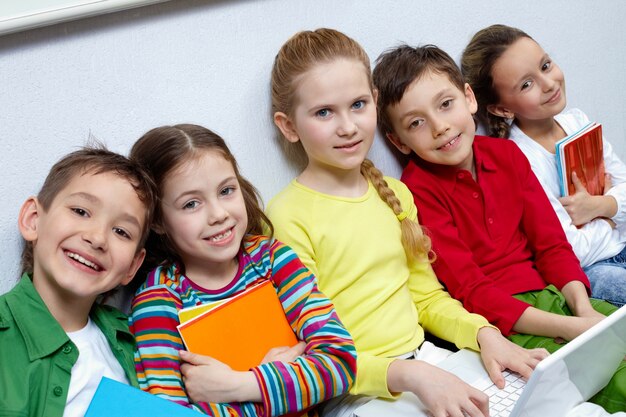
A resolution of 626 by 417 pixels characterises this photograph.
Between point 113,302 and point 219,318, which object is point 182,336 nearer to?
point 219,318

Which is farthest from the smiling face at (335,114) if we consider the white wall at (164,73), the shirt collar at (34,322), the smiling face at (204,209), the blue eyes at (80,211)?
the shirt collar at (34,322)

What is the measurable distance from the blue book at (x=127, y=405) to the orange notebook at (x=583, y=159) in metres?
1.07

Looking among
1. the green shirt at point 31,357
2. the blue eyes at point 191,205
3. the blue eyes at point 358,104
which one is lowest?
the green shirt at point 31,357

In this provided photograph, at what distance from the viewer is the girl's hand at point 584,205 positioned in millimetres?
1578

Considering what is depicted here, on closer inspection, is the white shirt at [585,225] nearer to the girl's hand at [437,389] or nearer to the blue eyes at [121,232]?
the girl's hand at [437,389]

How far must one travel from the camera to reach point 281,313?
1.12 m

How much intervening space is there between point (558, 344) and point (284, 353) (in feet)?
1.76

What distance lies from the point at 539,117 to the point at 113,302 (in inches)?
42.3

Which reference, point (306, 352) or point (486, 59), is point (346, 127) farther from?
point (486, 59)

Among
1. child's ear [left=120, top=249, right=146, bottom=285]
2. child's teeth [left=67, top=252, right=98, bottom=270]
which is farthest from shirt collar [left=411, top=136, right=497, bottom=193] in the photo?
child's teeth [left=67, top=252, right=98, bottom=270]

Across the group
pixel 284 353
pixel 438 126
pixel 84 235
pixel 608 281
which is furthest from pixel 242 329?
pixel 608 281

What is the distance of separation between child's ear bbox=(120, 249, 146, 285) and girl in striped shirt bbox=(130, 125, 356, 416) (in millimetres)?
32

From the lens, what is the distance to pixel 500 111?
166 centimetres

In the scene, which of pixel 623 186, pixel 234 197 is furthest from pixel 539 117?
pixel 234 197
